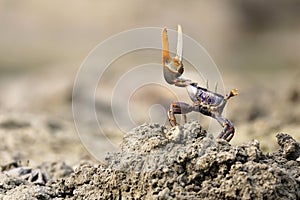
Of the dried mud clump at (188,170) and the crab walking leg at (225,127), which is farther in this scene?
the crab walking leg at (225,127)

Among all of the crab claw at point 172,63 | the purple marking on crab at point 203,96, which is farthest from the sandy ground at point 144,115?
the crab claw at point 172,63

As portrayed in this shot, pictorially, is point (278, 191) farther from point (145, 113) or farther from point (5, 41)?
point (5, 41)

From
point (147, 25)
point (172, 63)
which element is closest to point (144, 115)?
point (172, 63)

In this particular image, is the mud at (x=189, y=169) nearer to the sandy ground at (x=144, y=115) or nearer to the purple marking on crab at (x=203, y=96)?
the sandy ground at (x=144, y=115)

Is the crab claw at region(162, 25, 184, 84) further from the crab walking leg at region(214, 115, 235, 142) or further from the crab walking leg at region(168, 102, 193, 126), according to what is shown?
the crab walking leg at region(214, 115, 235, 142)

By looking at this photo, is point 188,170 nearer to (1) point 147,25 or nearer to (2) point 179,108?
(2) point 179,108

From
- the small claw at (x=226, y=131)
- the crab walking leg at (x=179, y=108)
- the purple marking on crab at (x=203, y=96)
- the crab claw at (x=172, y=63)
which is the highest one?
the crab claw at (x=172, y=63)

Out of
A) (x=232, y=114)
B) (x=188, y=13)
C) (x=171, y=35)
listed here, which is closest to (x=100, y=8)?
(x=188, y=13)

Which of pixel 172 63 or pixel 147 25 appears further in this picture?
pixel 147 25

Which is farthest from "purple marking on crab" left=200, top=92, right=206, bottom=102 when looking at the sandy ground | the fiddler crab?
the sandy ground
